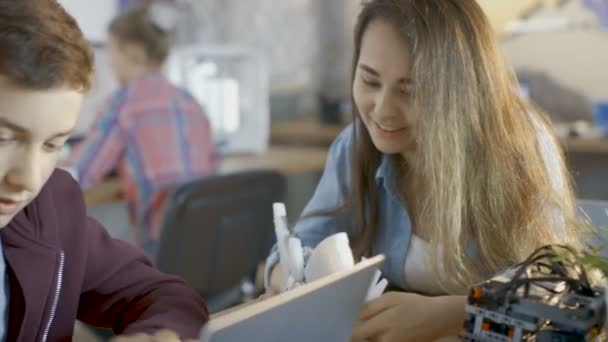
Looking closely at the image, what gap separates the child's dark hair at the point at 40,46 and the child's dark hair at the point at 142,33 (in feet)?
5.69

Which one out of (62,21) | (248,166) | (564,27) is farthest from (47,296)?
(564,27)

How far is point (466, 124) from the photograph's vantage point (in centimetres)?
121

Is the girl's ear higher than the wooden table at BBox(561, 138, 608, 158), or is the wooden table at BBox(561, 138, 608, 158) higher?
the girl's ear

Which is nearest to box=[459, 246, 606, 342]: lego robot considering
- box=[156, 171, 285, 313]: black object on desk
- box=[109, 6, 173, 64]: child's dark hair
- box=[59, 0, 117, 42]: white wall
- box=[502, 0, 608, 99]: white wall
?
box=[156, 171, 285, 313]: black object on desk

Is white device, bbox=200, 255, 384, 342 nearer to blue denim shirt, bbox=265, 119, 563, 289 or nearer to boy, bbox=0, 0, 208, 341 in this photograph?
boy, bbox=0, 0, 208, 341

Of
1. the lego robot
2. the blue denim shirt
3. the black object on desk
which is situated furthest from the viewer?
the black object on desk

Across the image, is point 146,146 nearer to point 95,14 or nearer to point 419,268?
point 95,14

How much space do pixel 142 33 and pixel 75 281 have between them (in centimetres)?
170

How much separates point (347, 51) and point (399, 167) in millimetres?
2259

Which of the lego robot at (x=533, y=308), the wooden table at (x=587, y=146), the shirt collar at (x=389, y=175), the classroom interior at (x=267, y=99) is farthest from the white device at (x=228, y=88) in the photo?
the lego robot at (x=533, y=308)

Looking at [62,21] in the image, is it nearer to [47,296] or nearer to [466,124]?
[47,296]

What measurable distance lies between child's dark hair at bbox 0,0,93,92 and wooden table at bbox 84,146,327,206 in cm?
162

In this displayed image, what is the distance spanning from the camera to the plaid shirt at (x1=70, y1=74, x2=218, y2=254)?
2486 millimetres

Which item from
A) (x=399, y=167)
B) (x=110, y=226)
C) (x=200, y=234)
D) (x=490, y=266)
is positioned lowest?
(x=110, y=226)
